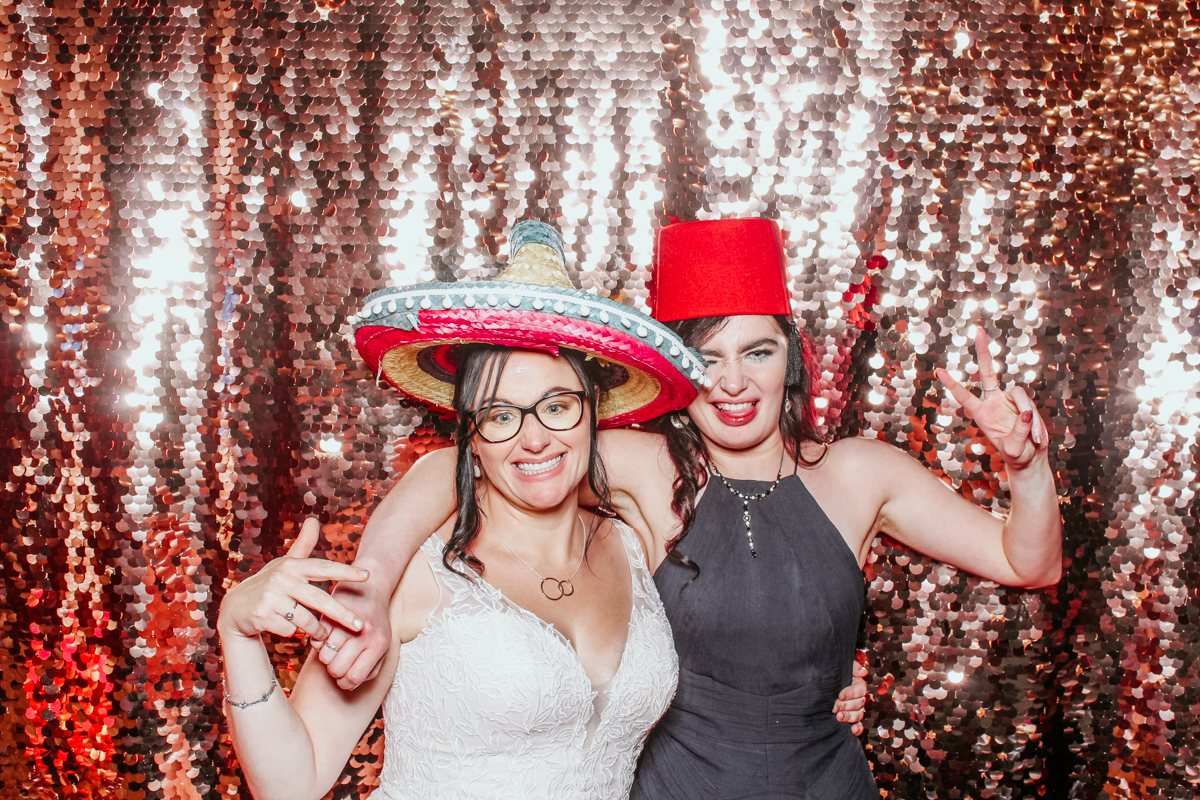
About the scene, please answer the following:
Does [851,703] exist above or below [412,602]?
below

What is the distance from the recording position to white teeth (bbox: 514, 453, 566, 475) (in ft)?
4.21

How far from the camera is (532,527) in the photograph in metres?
1.41

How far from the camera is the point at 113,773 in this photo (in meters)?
1.74

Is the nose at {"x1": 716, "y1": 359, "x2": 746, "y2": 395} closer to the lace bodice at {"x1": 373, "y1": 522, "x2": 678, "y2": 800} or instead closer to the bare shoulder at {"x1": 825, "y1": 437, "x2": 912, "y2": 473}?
the bare shoulder at {"x1": 825, "y1": 437, "x2": 912, "y2": 473}

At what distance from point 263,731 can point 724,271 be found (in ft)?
3.96

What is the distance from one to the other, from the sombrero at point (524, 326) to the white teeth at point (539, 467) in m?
0.22

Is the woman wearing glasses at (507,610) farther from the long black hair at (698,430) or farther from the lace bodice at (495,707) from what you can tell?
the long black hair at (698,430)

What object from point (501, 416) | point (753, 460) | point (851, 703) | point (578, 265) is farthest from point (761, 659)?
point (578, 265)

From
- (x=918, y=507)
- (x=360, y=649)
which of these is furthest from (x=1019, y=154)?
(x=360, y=649)

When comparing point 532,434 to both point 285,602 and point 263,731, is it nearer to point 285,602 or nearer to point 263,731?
point 285,602

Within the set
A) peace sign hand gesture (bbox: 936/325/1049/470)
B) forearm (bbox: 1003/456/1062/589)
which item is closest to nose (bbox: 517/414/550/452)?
peace sign hand gesture (bbox: 936/325/1049/470)

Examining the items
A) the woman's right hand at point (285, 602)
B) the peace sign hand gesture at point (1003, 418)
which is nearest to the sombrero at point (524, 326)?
the woman's right hand at point (285, 602)

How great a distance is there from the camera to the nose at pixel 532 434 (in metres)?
1.25

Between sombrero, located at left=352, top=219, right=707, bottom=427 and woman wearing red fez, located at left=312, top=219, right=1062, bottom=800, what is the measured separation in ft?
0.50
